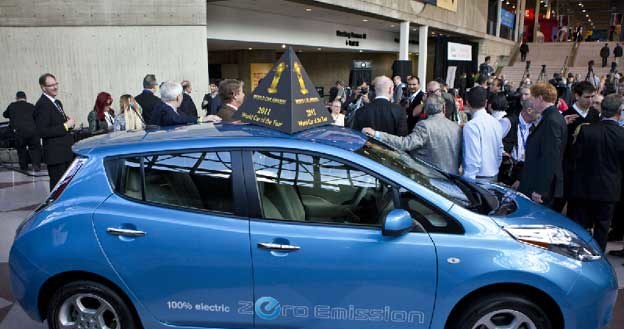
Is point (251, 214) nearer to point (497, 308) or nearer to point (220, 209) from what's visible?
point (220, 209)

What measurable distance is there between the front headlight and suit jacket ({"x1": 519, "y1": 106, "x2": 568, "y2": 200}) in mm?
1509

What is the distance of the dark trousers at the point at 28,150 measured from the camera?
934 cm

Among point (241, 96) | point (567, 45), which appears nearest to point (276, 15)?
point (241, 96)

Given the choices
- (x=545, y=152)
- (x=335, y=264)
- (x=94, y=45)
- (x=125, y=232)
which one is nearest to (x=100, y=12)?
(x=94, y=45)

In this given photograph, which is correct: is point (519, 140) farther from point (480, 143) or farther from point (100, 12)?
point (100, 12)

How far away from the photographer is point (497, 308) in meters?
2.78

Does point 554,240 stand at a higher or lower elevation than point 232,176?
lower

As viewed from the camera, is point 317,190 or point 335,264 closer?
point 335,264

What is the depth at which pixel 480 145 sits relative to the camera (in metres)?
4.86

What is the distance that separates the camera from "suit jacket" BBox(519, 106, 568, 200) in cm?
436

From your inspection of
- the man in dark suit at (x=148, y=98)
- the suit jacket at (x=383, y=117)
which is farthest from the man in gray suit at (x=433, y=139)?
the man in dark suit at (x=148, y=98)

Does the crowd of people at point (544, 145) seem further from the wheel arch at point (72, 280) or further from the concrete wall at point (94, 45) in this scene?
the concrete wall at point (94, 45)

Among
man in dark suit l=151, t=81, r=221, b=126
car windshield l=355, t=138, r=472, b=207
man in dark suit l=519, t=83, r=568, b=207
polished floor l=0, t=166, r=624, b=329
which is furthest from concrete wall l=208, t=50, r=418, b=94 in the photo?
car windshield l=355, t=138, r=472, b=207

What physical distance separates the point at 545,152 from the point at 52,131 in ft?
18.1
